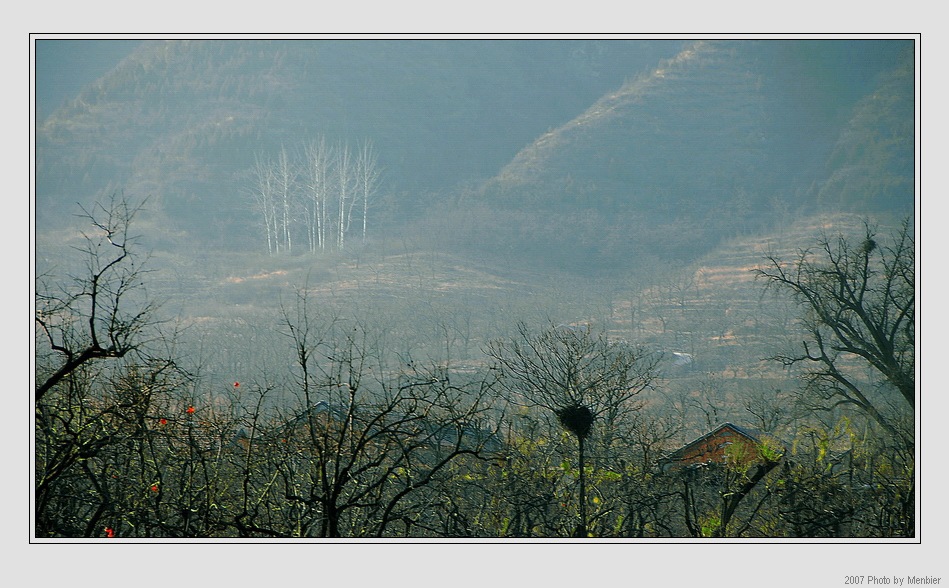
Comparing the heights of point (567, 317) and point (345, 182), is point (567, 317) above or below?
below

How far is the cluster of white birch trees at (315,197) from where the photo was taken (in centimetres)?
6184

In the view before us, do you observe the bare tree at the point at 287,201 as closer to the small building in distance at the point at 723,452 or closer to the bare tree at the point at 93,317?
the small building in distance at the point at 723,452

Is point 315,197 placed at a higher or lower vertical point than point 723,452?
higher

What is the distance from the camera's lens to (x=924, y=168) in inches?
262

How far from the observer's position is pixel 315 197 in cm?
6159

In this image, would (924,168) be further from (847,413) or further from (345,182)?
(345,182)

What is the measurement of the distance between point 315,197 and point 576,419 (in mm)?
52913

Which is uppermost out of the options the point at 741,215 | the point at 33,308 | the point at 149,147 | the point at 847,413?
the point at 149,147

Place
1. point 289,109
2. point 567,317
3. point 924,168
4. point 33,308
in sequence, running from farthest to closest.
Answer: point 289,109, point 567,317, point 924,168, point 33,308

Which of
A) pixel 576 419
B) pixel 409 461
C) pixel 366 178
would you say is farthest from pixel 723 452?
pixel 366 178

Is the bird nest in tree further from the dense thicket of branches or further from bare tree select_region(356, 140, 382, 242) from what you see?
bare tree select_region(356, 140, 382, 242)

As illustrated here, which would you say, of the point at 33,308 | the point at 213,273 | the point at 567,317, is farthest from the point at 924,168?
the point at 213,273

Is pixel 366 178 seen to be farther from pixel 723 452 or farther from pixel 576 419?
pixel 576 419
